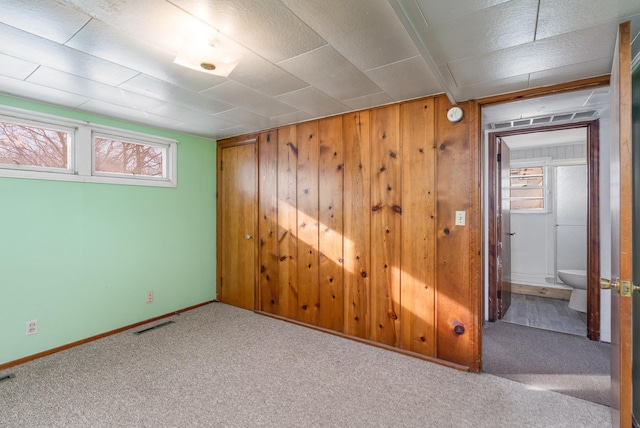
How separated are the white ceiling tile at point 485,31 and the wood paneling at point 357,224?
1.18 m

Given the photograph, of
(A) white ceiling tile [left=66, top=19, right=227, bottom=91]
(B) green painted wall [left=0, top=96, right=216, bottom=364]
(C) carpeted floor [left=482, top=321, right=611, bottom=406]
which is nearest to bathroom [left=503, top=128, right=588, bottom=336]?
(C) carpeted floor [left=482, top=321, right=611, bottom=406]

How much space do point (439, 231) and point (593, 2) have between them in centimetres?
162

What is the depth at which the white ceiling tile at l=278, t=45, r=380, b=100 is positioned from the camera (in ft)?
6.09

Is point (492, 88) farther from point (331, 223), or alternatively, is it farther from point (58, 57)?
point (58, 57)

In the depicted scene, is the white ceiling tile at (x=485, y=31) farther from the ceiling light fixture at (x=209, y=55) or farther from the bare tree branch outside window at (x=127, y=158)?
the bare tree branch outside window at (x=127, y=158)

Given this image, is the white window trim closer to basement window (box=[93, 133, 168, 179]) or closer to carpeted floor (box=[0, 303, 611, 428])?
basement window (box=[93, 133, 168, 179])

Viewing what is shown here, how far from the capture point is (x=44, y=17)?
4.84ft

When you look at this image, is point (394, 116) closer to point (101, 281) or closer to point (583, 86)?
point (583, 86)

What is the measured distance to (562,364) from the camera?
8.25ft

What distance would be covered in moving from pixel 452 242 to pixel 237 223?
263cm

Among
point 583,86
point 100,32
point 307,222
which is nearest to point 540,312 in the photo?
point 583,86

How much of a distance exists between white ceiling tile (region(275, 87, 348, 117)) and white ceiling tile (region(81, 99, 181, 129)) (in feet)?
4.64

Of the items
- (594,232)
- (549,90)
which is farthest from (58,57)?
(594,232)

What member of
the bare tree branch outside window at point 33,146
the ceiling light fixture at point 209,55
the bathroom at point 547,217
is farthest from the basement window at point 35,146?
the bathroom at point 547,217
